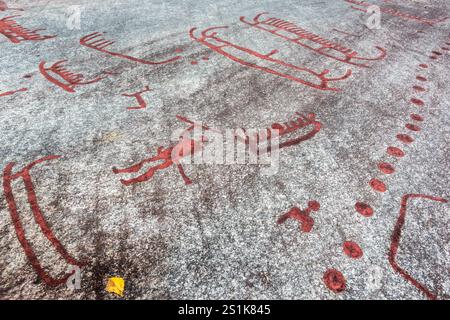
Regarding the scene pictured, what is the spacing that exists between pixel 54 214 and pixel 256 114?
192 centimetres

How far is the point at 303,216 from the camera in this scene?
2066mm

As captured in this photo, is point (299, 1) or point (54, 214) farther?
point (299, 1)

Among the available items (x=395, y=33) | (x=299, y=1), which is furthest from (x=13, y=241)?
(x=299, y=1)

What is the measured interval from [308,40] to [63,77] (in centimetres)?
338

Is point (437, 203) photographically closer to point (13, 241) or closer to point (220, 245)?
point (220, 245)

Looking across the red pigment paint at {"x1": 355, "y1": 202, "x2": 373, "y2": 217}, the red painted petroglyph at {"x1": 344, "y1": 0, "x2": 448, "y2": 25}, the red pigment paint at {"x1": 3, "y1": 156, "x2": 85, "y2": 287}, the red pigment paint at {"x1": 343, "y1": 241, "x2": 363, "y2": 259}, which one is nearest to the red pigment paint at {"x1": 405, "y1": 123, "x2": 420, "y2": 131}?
the red pigment paint at {"x1": 355, "y1": 202, "x2": 373, "y2": 217}

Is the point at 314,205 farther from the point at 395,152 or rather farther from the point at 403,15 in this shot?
the point at 403,15

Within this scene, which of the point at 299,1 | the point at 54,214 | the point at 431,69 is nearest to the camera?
the point at 54,214

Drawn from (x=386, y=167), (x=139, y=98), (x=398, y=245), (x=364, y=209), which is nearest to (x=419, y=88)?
(x=386, y=167)

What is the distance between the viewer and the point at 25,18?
4922 millimetres

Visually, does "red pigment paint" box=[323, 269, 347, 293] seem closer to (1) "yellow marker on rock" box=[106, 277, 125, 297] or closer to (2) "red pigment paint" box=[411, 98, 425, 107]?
(1) "yellow marker on rock" box=[106, 277, 125, 297]

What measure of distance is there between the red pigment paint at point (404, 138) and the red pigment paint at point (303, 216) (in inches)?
48.3

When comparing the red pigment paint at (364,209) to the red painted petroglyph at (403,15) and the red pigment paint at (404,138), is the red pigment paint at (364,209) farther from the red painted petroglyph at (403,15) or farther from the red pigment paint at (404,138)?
the red painted petroglyph at (403,15)
